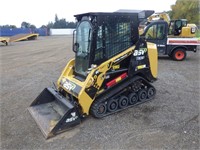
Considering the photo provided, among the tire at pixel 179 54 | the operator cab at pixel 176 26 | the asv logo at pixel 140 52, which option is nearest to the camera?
the asv logo at pixel 140 52

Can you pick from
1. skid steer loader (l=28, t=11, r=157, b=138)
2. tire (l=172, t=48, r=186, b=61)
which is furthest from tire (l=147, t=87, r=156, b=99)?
tire (l=172, t=48, r=186, b=61)

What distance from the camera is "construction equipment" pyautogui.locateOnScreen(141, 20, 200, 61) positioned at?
34.2 feet

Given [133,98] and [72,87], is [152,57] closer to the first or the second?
[133,98]

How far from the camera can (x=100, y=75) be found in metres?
4.23

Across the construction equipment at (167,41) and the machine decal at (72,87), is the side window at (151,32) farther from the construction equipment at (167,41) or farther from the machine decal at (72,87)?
the machine decal at (72,87)

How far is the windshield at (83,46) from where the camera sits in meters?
4.41

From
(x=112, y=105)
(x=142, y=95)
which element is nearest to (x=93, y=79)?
(x=112, y=105)

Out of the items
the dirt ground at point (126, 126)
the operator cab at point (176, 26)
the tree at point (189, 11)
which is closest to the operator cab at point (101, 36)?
the dirt ground at point (126, 126)

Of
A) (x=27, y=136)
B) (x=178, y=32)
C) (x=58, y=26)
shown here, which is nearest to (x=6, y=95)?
(x=27, y=136)

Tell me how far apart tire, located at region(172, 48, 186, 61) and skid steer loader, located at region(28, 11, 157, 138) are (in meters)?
6.16

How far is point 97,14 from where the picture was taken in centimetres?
414

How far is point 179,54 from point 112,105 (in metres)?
7.63

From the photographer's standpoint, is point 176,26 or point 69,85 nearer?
point 69,85

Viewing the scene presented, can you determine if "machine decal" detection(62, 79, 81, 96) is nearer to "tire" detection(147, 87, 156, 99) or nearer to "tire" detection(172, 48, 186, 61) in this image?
"tire" detection(147, 87, 156, 99)
